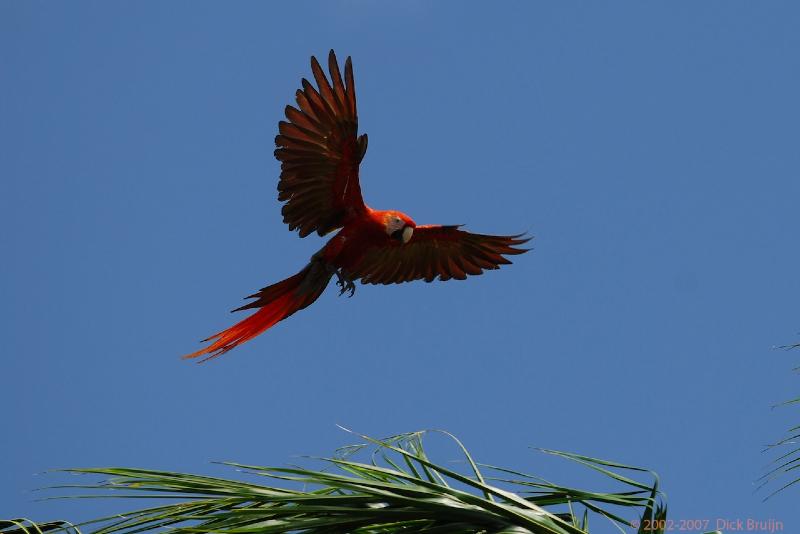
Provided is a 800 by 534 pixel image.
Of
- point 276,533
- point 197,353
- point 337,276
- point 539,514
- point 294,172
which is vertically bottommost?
point 276,533

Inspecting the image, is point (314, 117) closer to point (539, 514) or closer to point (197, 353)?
point (197, 353)

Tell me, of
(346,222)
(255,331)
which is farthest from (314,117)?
(255,331)

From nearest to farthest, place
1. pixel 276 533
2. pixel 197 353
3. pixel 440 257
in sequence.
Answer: pixel 276 533, pixel 197 353, pixel 440 257

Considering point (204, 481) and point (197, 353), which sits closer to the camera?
point (204, 481)

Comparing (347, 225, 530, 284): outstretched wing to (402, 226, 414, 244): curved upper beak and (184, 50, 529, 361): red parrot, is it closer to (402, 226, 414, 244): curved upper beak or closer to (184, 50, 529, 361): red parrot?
(184, 50, 529, 361): red parrot

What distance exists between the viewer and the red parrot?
141 inches

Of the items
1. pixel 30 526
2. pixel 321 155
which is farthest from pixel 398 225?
pixel 30 526

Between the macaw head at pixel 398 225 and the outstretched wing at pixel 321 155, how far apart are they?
0.13m

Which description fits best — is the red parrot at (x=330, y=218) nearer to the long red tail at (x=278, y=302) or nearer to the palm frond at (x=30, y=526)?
the long red tail at (x=278, y=302)

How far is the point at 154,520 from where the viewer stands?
1.44 m

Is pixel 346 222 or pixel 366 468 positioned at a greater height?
pixel 346 222

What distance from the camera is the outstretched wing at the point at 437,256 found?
13.9 ft

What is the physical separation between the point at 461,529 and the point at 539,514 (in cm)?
13

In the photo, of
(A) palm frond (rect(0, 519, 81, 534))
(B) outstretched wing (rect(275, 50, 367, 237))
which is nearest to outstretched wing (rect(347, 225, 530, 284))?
(B) outstretched wing (rect(275, 50, 367, 237))
